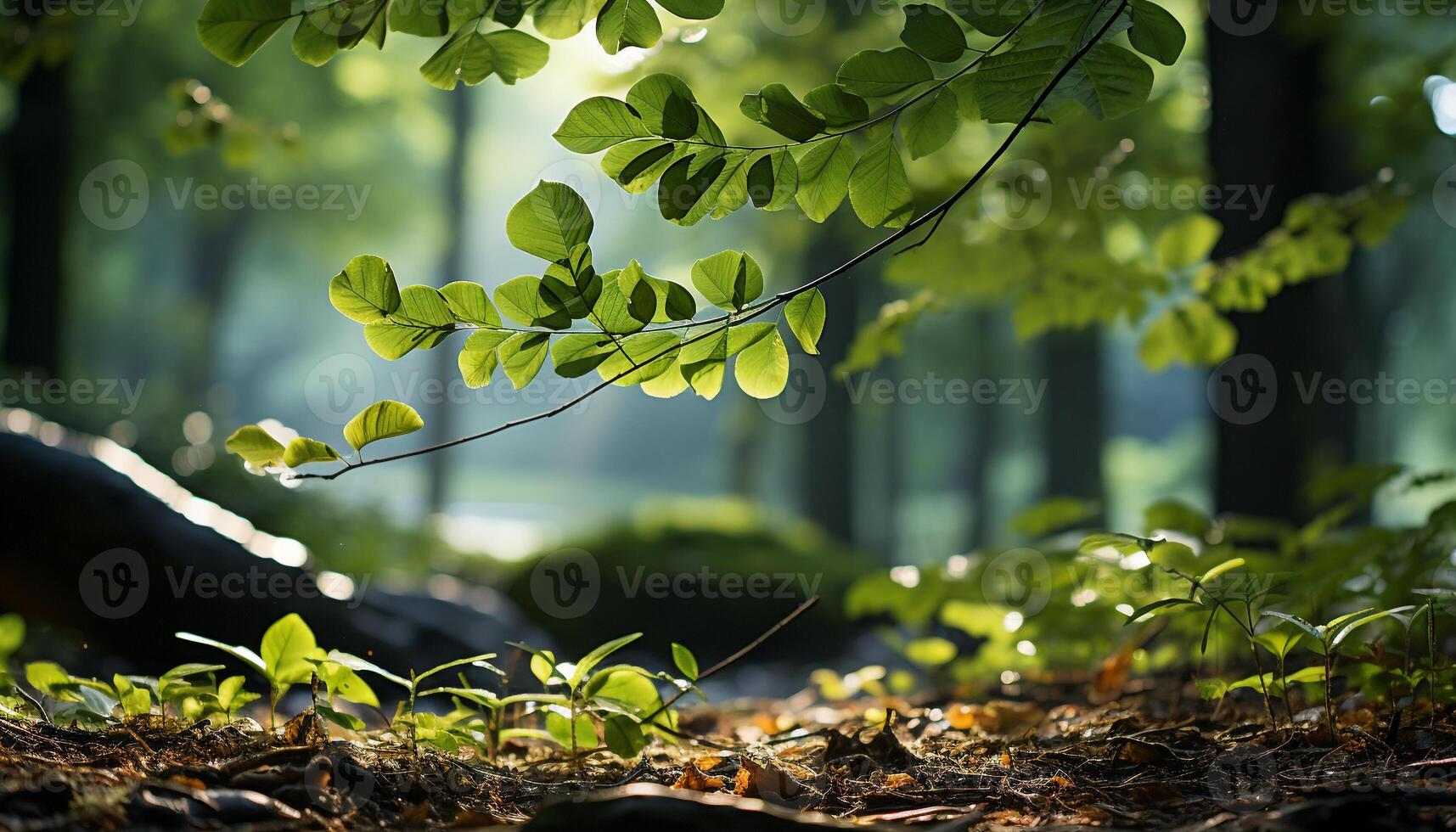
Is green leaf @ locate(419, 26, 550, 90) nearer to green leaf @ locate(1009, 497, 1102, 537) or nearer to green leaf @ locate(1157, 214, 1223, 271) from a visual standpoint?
green leaf @ locate(1009, 497, 1102, 537)

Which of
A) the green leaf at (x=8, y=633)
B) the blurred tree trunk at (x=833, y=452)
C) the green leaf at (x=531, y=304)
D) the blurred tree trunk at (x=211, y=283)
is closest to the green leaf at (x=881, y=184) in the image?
the green leaf at (x=531, y=304)

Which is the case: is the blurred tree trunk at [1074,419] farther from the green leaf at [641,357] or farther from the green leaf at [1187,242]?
the green leaf at [641,357]

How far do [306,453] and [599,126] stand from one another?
60 centimetres

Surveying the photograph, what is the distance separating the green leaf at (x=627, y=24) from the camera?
1150 millimetres

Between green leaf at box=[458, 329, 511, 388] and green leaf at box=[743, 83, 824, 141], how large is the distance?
1.48 feet

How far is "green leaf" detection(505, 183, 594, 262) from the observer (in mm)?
1115

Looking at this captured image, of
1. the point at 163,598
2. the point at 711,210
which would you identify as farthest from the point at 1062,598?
the point at 163,598

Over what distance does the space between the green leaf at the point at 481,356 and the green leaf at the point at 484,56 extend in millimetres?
343

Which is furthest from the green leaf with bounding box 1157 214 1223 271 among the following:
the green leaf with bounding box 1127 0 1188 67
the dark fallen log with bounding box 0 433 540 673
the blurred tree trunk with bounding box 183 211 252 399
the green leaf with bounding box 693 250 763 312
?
the blurred tree trunk with bounding box 183 211 252 399

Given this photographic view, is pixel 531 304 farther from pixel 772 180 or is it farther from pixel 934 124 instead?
pixel 934 124

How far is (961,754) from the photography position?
156cm

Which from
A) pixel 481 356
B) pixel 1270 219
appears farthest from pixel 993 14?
pixel 1270 219

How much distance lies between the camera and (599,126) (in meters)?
1.13

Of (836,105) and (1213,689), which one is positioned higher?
(836,105)
